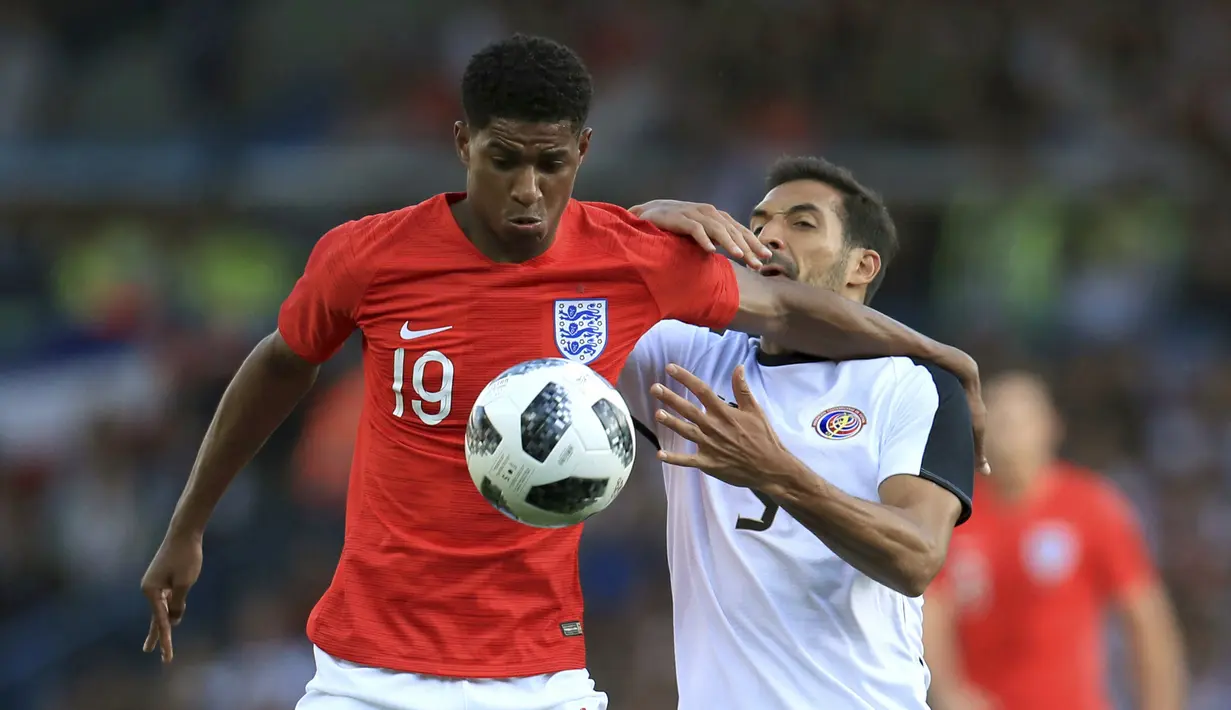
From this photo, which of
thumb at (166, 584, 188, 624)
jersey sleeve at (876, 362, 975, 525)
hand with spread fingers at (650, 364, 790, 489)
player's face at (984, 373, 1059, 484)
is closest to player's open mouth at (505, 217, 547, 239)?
hand with spread fingers at (650, 364, 790, 489)

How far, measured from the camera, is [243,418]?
3.99 meters

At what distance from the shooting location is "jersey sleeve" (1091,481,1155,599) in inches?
266

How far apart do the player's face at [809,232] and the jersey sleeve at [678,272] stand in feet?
1.76

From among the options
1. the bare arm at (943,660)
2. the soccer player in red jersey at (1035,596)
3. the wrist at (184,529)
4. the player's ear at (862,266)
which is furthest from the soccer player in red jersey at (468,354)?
the soccer player in red jersey at (1035,596)

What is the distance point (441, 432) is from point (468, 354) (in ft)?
0.65

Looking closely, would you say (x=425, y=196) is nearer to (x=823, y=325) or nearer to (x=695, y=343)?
(x=695, y=343)

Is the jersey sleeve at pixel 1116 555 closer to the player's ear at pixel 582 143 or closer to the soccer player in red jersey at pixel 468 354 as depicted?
the soccer player in red jersey at pixel 468 354

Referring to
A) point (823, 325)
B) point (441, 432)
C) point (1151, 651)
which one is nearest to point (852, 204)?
point (823, 325)

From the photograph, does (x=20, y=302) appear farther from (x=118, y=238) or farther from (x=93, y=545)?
(x=93, y=545)

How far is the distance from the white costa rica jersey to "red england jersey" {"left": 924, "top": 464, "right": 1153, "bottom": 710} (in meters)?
2.70

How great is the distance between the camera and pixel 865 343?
420cm

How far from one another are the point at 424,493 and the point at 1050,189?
27.4ft

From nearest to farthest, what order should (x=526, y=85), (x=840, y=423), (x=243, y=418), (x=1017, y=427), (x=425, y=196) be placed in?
1. (x=526, y=85)
2. (x=243, y=418)
3. (x=840, y=423)
4. (x=1017, y=427)
5. (x=425, y=196)

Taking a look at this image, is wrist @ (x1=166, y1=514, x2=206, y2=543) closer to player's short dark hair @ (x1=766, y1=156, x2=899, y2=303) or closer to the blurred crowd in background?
player's short dark hair @ (x1=766, y1=156, x2=899, y2=303)
